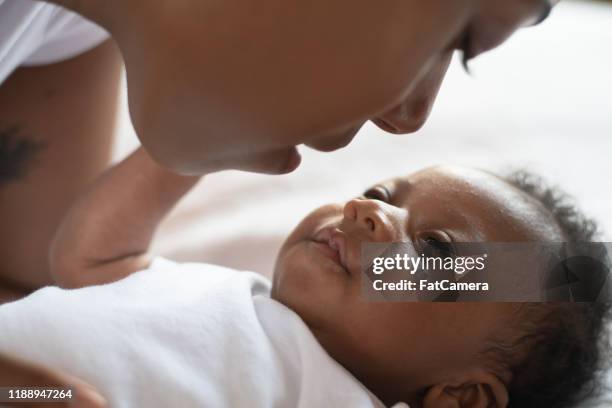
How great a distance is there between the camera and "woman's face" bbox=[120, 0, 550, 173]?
0.58 meters

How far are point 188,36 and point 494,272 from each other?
1.35 ft

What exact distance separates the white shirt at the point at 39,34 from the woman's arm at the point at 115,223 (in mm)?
165

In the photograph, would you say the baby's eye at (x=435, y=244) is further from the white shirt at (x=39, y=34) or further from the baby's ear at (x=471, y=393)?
the white shirt at (x=39, y=34)

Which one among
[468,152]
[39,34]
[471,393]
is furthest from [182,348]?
[468,152]

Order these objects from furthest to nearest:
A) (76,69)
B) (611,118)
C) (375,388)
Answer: (611,118) → (76,69) → (375,388)

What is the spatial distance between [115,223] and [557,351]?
55 centimetres

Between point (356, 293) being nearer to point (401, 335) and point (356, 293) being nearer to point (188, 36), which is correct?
point (401, 335)

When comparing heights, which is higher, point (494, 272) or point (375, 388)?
point (494, 272)

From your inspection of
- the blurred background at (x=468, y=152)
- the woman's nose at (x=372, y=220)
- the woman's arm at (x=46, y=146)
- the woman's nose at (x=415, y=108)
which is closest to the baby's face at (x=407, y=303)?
the woman's nose at (x=372, y=220)

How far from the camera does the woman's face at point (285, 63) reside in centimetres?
58

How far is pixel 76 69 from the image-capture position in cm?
115

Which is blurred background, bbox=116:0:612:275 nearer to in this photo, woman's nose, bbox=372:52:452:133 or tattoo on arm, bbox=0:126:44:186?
tattoo on arm, bbox=0:126:44:186

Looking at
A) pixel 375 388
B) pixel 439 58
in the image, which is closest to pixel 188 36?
pixel 439 58

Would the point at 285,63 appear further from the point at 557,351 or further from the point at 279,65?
the point at 557,351
